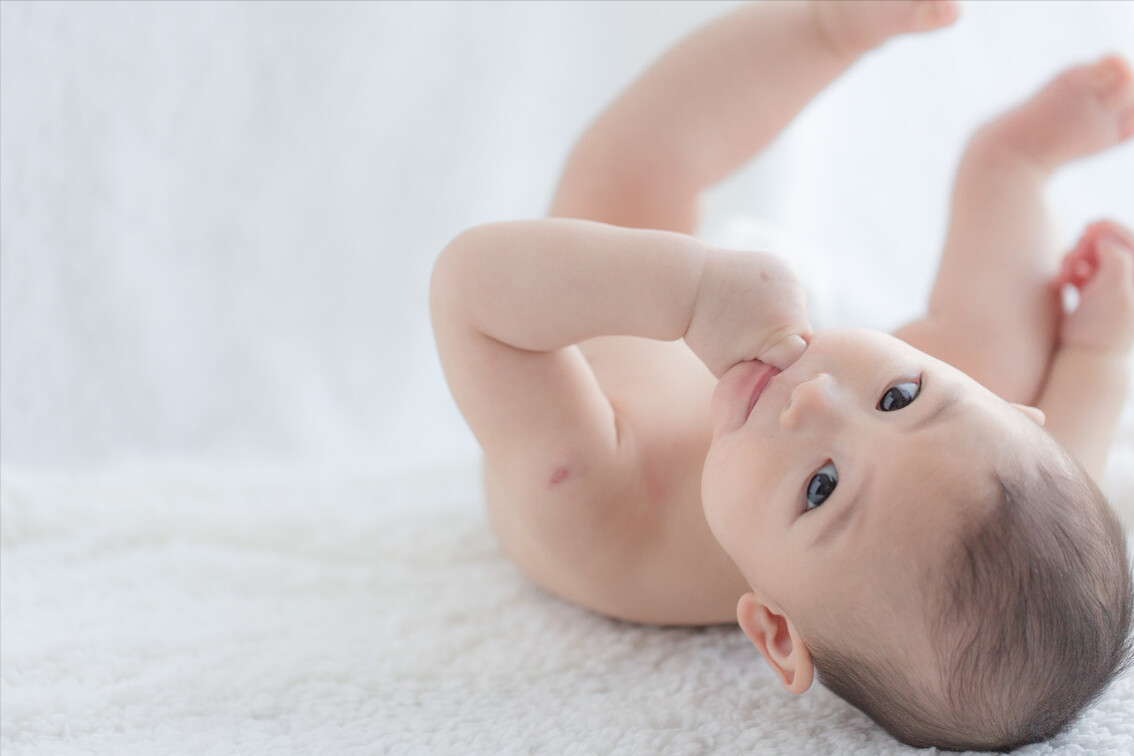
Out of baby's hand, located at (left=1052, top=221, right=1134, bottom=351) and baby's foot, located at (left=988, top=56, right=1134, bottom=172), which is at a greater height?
baby's foot, located at (left=988, top=56, right=1134, bottom=172)

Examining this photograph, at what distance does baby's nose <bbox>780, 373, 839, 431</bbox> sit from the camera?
773mm

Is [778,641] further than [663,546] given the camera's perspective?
No

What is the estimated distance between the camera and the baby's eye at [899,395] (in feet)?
2.58

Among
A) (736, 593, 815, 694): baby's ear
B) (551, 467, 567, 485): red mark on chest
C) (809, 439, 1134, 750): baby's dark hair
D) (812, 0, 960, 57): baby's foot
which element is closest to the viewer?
(809, 439, 1134, 750): baby's dark hair

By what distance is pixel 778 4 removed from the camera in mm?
1148

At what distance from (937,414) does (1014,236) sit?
439 mm

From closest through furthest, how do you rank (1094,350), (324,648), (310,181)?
(324,648) < (1094,350) < (310,181)

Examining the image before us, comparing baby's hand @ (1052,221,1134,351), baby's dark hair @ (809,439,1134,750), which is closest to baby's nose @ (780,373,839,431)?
baby's dark hair @ (809,439,1134,750)

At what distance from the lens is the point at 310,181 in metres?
1.37

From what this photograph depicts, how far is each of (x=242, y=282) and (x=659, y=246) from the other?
0.66 m

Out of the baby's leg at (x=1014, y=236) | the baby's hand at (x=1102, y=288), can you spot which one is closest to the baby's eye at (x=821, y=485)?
the baby's leg at (x=1014, y=236)

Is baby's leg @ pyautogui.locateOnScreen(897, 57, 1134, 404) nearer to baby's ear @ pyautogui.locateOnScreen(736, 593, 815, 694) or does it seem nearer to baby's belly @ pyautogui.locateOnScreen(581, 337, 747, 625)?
baby's belly @ pyautogui.locateOnScreen(581, 337, 747, 625)

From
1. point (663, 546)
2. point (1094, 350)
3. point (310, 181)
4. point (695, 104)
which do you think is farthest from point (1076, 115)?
point (310, 181)

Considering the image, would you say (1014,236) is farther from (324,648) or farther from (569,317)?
(324,648)
